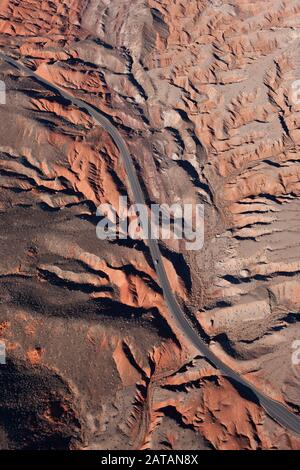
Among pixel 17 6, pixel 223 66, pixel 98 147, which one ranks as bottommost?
pixel 98 147

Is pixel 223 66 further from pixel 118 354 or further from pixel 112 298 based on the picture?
pixel 118 354

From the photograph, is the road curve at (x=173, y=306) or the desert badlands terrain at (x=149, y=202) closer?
the road curve at (x=173, y=306)

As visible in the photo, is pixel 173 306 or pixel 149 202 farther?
pixel 149 202

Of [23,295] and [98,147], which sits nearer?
[23,295]

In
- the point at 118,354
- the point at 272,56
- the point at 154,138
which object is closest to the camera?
the point at 118,354

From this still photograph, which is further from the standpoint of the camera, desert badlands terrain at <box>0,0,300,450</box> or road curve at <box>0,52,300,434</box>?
desert badlands terrain at <box>0,0,300,450</box>

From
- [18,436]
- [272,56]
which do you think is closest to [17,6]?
[272,56]

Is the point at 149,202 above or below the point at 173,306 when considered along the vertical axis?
above

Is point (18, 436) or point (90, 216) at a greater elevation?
point (90, 216)
